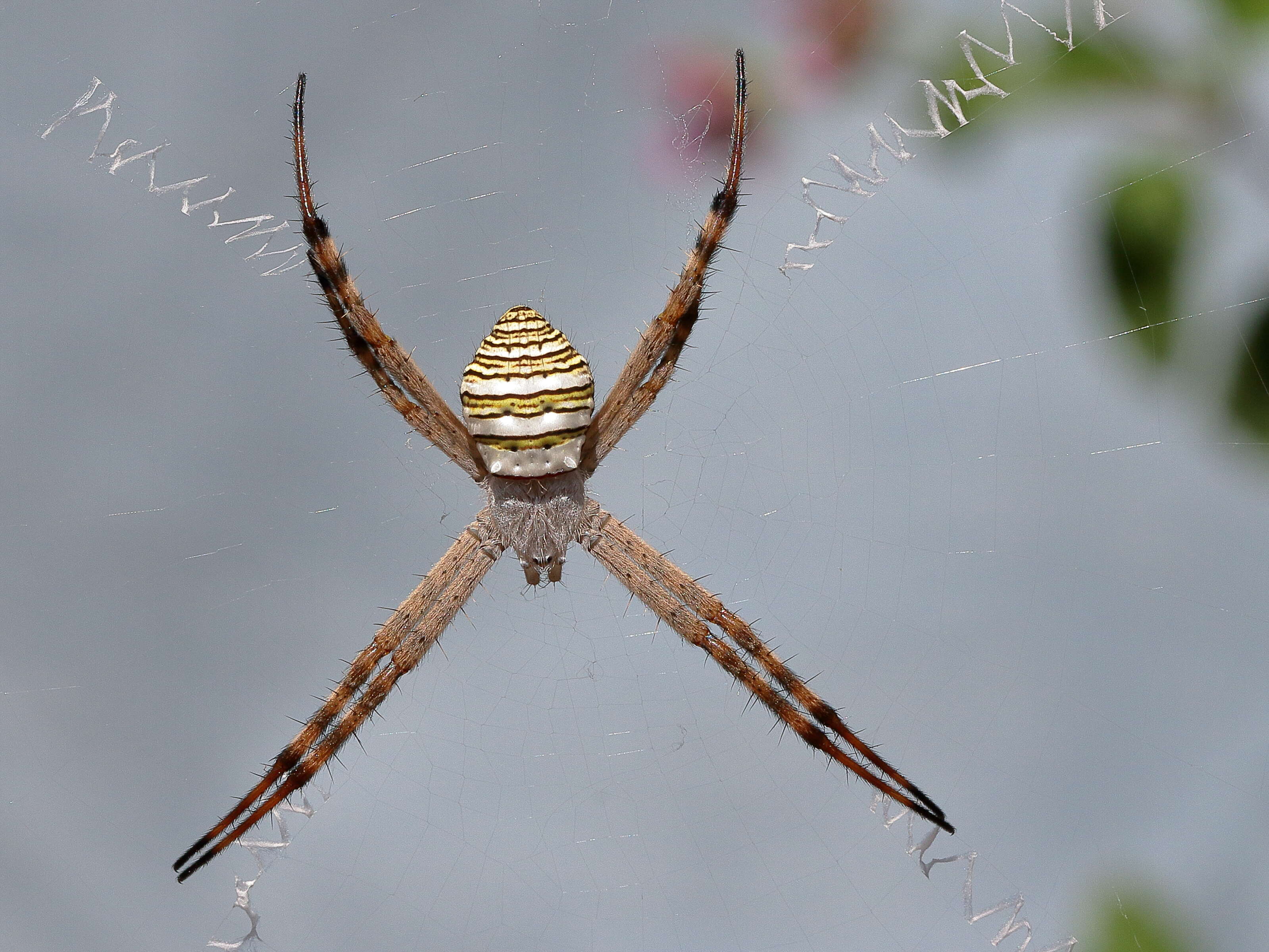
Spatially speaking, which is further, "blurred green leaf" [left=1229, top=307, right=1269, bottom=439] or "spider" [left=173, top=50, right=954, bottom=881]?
"spider" [left=173, top=50, right=954, bottom=881]

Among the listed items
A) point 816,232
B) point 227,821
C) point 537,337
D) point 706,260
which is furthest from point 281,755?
point 816,232

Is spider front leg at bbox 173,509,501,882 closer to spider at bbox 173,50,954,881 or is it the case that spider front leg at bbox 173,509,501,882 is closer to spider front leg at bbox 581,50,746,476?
spider at bbox 173,50,954,881

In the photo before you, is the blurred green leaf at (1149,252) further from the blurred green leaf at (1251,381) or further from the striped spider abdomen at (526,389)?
the striped spider abdomen at (526,389)

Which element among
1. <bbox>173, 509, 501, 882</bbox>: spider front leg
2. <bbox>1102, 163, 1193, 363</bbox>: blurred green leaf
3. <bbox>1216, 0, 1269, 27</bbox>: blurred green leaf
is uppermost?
<bbox>1216, 0, 1269, 27</bbox>: blurred green leaf

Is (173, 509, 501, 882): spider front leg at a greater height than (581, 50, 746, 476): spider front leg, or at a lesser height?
lesser

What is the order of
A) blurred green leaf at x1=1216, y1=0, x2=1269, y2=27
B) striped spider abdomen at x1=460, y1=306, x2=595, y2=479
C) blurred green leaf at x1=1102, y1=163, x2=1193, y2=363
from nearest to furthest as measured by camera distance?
1. blurred green leaf at x1=1216, y1=0, x2=1269, y2=27
2. blurred green leaf at x1=1102, y1=163, x2=1193, y2=363
3. striped spider abdomen at x1=460, y1=306, x2=595, y2=479

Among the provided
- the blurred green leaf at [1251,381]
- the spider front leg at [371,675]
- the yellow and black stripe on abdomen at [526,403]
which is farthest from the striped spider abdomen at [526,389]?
the blurred green leaf at [1251,381]

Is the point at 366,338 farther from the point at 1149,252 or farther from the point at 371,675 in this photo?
the point at 1149,252

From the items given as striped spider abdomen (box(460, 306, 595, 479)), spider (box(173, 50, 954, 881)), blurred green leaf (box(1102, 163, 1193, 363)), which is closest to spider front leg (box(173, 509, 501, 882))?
spider (box(173, 50, 954, 881))

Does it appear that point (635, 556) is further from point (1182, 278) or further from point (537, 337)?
point (1182, 278)
